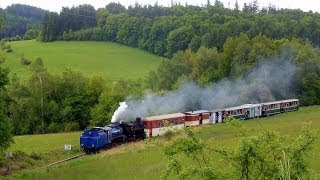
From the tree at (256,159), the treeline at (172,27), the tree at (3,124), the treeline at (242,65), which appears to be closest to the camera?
the tree at (256,159)

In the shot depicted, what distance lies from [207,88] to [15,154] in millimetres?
39869

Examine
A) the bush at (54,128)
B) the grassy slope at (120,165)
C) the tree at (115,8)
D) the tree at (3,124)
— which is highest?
the tree at (115,8)

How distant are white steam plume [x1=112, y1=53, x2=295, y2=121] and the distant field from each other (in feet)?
108

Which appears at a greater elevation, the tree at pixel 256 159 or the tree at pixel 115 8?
the tree at pixel 115 8

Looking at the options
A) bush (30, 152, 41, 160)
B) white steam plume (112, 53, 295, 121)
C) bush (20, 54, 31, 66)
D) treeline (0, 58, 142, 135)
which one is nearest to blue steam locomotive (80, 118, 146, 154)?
bush (30, 152, 41, 160)

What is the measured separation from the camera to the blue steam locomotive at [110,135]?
39000 millimetres

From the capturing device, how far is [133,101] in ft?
174

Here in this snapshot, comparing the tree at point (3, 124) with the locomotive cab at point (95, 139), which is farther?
the locomotive cab at point (95, 139)

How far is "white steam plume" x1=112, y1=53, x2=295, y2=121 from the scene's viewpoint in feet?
193

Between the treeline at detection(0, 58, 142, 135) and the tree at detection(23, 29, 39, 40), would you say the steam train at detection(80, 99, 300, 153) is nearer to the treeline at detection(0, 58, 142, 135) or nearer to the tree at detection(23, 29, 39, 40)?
the treeline at detection(0, 58, 142, 135)

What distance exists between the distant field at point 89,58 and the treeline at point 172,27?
416 cm

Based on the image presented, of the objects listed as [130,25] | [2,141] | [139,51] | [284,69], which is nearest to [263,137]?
[2,141]

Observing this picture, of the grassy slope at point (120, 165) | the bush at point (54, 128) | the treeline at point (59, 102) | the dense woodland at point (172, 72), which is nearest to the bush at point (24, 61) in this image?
the dense woodland at point (172, 72)

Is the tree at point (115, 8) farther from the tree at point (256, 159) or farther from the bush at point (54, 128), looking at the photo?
the tree at point (256, 159)
